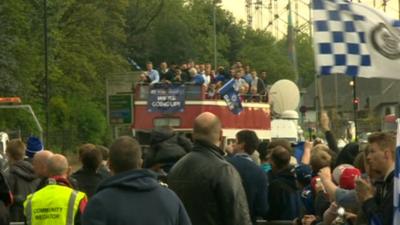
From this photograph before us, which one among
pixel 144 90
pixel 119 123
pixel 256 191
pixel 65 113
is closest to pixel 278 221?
pixel 256 191

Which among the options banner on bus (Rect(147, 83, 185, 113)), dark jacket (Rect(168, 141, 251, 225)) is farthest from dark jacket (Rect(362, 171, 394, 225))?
banner on bus (Rect(147, 83, 185, 113))

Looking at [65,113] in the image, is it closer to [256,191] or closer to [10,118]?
[10,118]

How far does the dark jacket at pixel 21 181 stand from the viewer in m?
13.3

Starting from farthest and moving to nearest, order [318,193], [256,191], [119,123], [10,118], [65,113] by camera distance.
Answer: [65,113], [10,118], [119,123], [256,191], [318,193]

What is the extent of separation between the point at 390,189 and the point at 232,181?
1854 mm

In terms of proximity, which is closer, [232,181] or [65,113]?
[232,181]

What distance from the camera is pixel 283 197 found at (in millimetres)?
12375

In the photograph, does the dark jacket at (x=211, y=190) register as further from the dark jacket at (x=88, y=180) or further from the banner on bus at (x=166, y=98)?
the banner on bus at (x=166, y=98)

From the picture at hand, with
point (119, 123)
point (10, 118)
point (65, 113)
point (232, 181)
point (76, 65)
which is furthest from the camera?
point (65, 113)

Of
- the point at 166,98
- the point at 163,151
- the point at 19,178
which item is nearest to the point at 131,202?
the point at 163,151

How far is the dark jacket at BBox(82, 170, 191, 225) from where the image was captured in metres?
7.36

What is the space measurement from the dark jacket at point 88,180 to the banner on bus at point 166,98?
24.9 meters

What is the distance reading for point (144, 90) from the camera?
1508 inches

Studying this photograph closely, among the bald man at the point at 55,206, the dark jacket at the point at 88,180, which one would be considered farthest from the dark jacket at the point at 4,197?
the dark jacket at the point at 88,180
